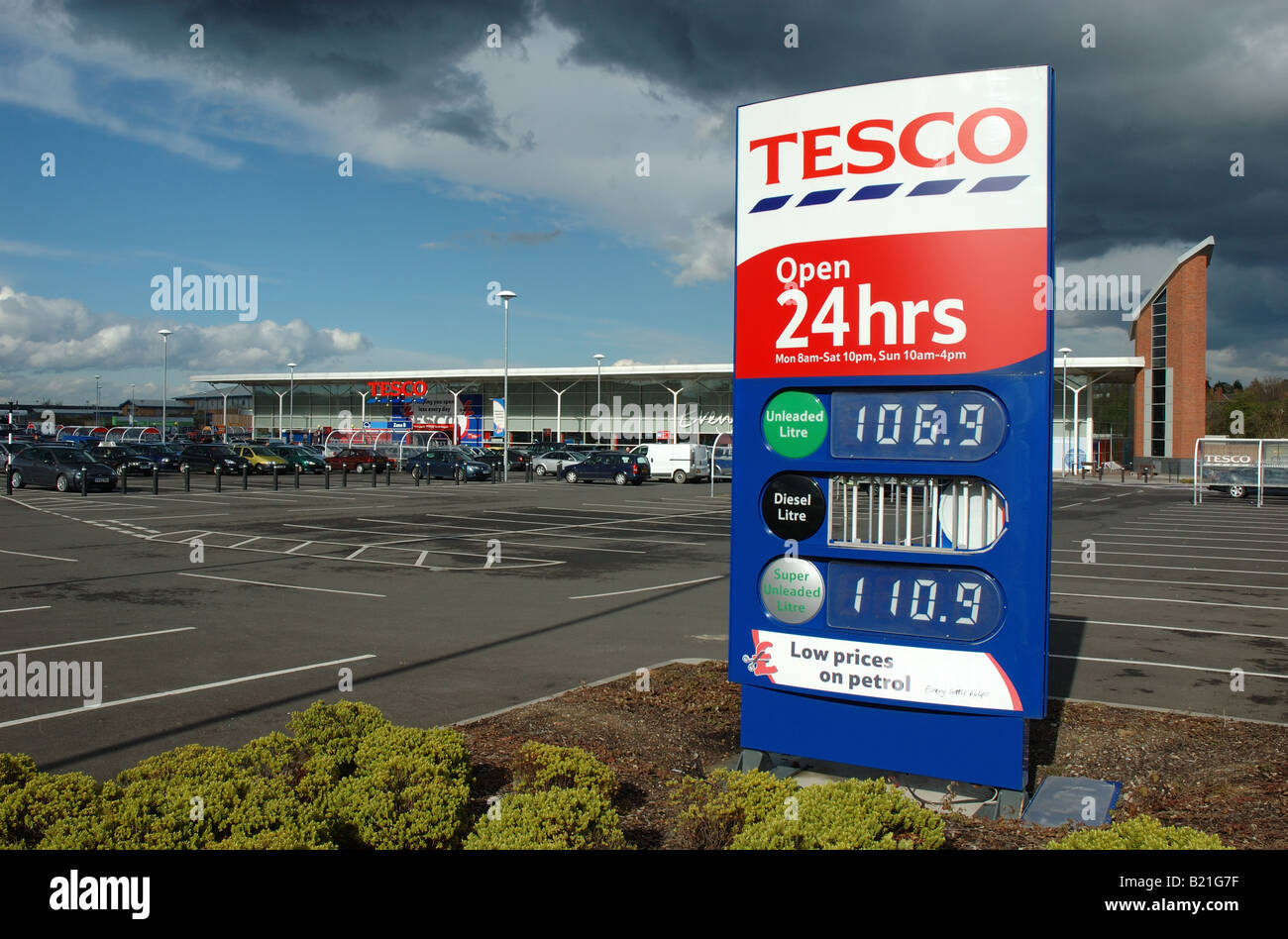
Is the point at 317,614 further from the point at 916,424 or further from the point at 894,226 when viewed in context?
the point at 894,226

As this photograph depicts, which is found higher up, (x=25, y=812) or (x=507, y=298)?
(x=507, y=298)

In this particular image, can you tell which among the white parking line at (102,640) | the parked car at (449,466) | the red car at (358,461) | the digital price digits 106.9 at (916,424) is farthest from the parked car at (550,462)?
the digital price digits 106.9 at (916,424)

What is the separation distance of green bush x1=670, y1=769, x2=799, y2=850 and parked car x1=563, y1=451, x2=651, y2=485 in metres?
39.3

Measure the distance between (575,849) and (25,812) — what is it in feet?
7.47

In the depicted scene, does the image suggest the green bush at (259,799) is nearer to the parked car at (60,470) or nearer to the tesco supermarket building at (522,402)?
the parked car at (60,470)

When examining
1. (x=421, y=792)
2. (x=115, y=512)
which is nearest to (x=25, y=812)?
(x=421, y=792)

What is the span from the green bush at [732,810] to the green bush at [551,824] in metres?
0.39

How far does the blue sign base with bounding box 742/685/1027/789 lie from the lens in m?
5.00

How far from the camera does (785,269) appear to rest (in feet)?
17.7

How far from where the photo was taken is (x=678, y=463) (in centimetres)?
Result: 4728

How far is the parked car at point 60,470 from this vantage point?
32.8 meters

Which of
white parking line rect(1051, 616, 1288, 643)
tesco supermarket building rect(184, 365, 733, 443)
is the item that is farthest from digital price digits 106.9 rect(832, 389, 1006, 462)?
tesco supermarket building rect(184, 365, 733, 443)

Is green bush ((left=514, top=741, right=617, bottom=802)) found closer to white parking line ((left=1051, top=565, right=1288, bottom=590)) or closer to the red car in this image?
white parking line ((left=1051, top=565, right=1288, bottom=590))

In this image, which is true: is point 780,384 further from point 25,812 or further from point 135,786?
point 25,812
